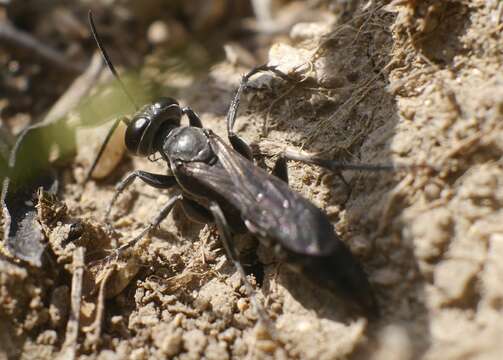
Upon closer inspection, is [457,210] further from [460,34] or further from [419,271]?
[460,34]

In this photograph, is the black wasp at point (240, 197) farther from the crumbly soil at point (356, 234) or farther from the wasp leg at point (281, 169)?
the crumbly soil at point (356, 234)

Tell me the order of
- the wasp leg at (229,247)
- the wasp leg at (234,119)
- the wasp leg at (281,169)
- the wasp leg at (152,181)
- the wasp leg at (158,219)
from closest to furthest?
the wasp leg at (229,247), the wasp leg at (281,169), the wasp leg at (158,219), the wasp leg at (234,119), the wasp leg at (152,181)

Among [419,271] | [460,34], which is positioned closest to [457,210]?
[419,271]

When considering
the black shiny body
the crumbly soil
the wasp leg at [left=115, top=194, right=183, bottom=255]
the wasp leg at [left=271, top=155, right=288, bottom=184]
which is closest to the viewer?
the crumbly soil

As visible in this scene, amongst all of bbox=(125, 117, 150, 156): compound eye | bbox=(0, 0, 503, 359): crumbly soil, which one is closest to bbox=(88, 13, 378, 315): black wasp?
bbox=(125, 117, 150, 156): compound eye

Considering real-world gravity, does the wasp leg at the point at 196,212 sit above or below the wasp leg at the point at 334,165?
below

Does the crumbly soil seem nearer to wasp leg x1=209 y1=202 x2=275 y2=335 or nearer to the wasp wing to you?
wasp leg x1=209 y1=202 x2=275 y2=335

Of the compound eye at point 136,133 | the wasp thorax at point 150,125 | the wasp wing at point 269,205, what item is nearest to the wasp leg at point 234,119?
the wasp wing at point 269,205

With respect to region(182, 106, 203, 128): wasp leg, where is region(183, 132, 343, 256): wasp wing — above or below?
below
